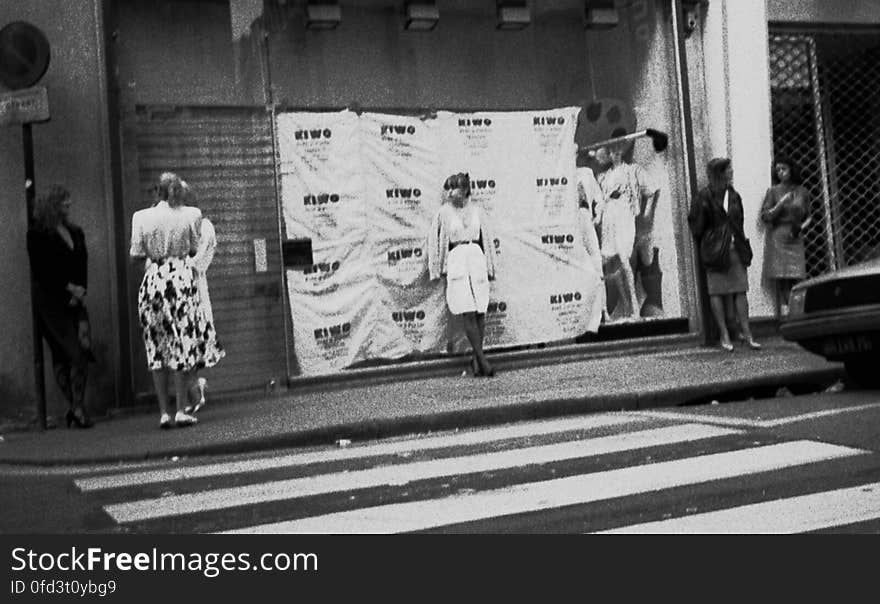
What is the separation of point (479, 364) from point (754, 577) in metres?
7.58

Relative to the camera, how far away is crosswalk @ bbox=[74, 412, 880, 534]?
607cm

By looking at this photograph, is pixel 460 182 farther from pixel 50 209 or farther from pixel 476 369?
pixel 50 209

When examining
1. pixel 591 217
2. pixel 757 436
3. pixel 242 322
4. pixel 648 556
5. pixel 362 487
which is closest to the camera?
pixel 648 556

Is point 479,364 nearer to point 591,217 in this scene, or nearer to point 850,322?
point 591,217

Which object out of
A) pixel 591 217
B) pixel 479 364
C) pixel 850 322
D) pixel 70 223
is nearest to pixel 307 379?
pixel 479 364

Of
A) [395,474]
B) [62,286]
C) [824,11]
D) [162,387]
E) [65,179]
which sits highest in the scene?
[824,11]

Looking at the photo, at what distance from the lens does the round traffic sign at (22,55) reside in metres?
10.6

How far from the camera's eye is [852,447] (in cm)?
745

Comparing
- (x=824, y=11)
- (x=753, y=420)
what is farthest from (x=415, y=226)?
(x=824, y=11)

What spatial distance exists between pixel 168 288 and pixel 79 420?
1.61 metres

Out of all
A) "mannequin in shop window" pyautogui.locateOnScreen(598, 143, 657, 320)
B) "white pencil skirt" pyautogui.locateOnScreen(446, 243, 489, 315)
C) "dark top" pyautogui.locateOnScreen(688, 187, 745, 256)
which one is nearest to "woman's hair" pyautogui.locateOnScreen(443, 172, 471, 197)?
"white pencil skirt" pyautogui.locateOnScreen(446, 243, 489, 315)

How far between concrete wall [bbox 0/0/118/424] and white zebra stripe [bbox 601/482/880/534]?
6.87m

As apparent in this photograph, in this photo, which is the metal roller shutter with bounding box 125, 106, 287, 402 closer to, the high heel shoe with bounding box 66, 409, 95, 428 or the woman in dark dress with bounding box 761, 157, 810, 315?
the high heel shoe with bounding box 66, 409, 95, 428

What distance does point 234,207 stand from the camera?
12.1 m
